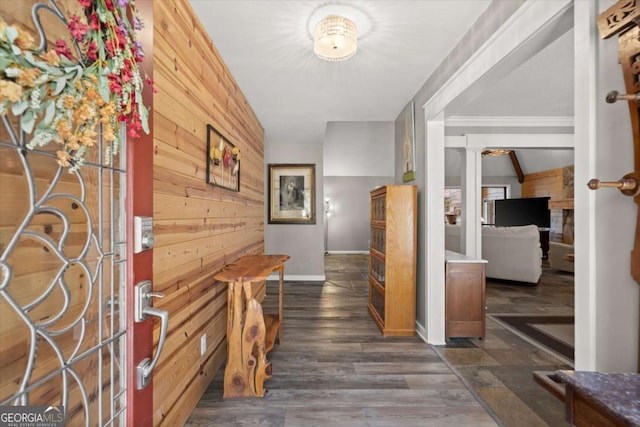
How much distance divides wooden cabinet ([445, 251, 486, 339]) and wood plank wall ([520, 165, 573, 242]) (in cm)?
678

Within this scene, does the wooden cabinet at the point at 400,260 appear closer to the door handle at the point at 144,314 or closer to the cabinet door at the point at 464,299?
the cabinet door at the point at 464,299

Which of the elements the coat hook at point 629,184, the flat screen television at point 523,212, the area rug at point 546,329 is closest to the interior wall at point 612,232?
the coat hook at point 629,184

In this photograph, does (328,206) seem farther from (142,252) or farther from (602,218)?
(142,252)

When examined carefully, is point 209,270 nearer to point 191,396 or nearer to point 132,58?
point 191,396

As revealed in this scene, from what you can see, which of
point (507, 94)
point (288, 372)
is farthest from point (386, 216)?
point (507, 94)

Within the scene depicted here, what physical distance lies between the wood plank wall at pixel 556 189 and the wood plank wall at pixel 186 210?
8.95 m

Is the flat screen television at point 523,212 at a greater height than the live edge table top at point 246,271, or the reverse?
the flat screen television at point 523,212

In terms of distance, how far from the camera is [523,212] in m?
8.42

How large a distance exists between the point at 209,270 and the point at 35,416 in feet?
4.63

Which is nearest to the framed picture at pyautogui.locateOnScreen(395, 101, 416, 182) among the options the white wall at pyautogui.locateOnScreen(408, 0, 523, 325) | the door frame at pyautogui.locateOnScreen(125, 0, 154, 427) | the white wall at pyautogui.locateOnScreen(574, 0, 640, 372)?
the white wall at pyautogui.locateOnScreen(408, 0, 523, 325)

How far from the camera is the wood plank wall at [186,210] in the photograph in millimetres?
1413

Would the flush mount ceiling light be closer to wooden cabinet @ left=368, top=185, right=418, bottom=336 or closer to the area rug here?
wooden cabinet @ left=368, top=185, right=418, bottom=336

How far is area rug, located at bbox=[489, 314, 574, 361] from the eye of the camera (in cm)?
267

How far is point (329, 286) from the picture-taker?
491 centimetres
